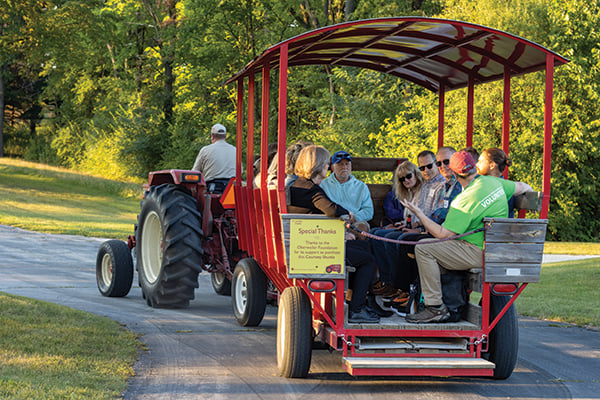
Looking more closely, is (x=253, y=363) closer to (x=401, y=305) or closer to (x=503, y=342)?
(x=401, y=305)

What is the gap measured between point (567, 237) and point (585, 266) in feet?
42.4

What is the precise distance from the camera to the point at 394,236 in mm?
7129

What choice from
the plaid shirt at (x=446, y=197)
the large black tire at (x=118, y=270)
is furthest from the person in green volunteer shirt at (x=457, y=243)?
the large black tire at (x=118, y=270)

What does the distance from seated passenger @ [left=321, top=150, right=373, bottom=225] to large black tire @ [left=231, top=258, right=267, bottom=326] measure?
4.98 ft

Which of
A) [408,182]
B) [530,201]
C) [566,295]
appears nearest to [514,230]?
[530,201]

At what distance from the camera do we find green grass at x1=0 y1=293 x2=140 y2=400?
5.43 metres

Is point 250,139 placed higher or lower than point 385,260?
higher

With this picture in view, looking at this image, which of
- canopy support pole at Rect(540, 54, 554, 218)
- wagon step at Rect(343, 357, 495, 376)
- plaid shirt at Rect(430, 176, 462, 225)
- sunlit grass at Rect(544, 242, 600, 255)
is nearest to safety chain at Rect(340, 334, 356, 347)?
wagon step at Rect(343, 357, 495, 376)

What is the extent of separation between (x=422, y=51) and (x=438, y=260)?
264cm

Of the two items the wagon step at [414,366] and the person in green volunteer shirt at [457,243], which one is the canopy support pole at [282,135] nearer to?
the person in green volunteer shirt at [457,243]

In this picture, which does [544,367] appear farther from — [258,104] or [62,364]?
[258,104]

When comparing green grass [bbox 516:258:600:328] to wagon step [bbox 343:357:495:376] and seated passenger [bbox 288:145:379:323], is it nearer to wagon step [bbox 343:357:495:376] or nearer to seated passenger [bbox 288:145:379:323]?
wagon step [bbox 343:357:495:376]

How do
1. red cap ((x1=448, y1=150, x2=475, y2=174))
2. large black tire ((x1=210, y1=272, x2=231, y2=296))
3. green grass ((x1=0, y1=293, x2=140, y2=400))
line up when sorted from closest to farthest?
green grass ((x1=0, y1=293, x2=140, y2=400)) → red cap ((x1=448, y1=150, x2=475, y2=174)) → large black tire ((x1=210, y1=272, x2=231, y2=296))

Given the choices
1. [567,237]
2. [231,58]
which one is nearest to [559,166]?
[567,237]
